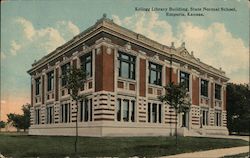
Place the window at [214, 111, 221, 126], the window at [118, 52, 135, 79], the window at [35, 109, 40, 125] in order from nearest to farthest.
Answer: the window at [118, 52, 135, 79], the window at [214, 111, 221, 126], the window at [35, 109, 40, 125]

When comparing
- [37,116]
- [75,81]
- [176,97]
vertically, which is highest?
[75,81]

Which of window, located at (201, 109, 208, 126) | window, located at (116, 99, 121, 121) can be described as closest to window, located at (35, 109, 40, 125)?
window, located at (116, 99, 121, 121)

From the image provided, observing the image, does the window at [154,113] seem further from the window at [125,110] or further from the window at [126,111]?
the window at [126,111]

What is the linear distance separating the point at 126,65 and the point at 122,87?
2.76ft

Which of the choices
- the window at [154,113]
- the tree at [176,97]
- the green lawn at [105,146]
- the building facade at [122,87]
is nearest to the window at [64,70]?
the building facade at [122,87]

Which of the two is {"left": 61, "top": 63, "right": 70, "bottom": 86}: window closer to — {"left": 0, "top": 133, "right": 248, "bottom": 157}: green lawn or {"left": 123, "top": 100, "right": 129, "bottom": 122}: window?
{"left": 0, "top": 133, "right": 248, "bottom": 157}: green lawn

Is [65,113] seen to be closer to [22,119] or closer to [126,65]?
[22,119]

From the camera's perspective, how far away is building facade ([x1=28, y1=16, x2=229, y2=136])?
41.1 ft

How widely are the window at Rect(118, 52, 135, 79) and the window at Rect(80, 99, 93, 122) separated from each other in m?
Answer: 1.39

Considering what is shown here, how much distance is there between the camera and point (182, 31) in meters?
11.9

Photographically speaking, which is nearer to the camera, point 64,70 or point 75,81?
point 75,81

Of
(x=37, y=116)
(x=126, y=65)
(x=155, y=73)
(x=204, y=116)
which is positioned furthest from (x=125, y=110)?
(x=37, y=116)

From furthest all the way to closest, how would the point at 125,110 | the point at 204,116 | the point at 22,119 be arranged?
the point at 22,119, the point at 204,116, the point at 125,110

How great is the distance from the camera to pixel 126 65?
1315 cm
